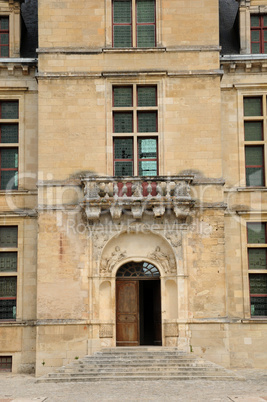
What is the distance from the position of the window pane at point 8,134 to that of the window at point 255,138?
296 inches

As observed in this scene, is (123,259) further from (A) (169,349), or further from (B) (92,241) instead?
(A) (169,349)

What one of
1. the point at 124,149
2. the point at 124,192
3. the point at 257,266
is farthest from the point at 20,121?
the point at 257,266

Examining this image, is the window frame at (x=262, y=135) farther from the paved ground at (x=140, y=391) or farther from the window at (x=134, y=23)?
the paved ground at (x=140, y=391)

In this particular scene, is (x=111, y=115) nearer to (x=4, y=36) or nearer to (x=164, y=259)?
(x=164, y=259)

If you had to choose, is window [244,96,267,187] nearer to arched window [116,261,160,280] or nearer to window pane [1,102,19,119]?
arched window [116,261,160,280]

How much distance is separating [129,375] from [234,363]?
161 inches

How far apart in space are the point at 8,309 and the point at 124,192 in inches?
209

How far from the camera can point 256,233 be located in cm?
2192

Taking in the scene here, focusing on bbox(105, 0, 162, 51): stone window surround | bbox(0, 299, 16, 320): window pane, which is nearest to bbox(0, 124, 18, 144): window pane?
bbox(105, 0, 162, 51): stone window surround

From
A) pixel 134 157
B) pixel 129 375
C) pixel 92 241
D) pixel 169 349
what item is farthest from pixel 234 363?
pixel 134 157

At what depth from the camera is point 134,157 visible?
70.2ft

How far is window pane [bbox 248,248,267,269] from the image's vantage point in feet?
71.6

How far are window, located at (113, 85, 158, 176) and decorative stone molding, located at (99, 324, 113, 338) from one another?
15.3 ft

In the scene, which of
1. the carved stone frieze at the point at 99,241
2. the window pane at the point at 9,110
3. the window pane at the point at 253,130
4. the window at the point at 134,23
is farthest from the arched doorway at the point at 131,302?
the window at the point at 134,23
